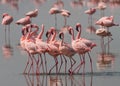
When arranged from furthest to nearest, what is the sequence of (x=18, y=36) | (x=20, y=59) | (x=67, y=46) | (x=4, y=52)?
(x=18, y=36), (x=4, y=52), (x=20, y=59), (x=67, y=46)

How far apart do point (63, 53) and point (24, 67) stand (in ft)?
5.80

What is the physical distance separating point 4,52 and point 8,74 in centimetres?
385

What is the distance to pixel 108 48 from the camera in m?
19.5

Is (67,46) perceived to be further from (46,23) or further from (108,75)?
(46,23)

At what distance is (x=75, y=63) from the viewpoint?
16.0 metres

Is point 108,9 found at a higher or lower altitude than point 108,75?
higher

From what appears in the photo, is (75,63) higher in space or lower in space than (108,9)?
lower

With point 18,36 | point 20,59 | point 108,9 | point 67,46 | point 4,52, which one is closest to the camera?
point 67,46

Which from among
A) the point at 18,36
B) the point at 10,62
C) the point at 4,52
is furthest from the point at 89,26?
the point at 10,62

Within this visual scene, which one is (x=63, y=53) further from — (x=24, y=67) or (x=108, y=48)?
(x=108, y=48)

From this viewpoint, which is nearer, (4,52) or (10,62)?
(10,62)

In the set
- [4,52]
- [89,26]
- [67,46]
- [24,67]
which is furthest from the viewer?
[89,26]

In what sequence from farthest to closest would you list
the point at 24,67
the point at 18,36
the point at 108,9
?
the point at 108,9, the point at 18,36, the point at 24,67

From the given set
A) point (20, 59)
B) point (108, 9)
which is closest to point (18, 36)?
point (20, 59)
